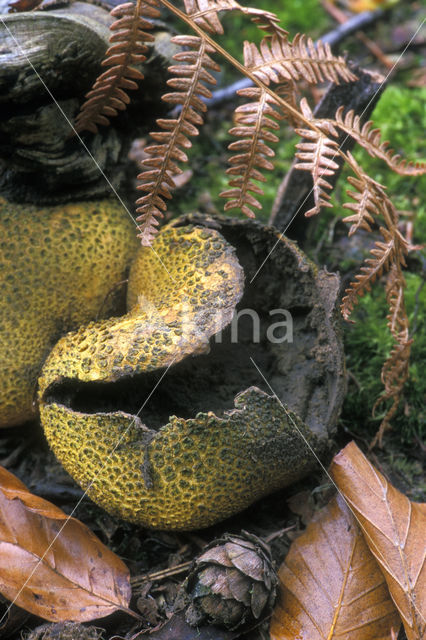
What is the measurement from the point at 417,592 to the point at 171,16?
3.14m

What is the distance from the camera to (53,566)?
68.7 inches

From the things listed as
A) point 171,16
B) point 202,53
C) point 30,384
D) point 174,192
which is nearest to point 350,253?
point 174,192

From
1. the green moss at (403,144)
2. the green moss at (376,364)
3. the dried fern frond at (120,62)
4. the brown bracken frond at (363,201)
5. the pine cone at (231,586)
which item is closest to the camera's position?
the pine cone at (231,586)

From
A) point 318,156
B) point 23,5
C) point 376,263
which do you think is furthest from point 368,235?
point 23,5

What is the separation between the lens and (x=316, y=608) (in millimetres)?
1679

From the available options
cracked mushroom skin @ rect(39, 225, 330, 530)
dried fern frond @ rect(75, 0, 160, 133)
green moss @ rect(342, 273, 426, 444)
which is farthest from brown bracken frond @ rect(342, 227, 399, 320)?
dried fern frond @ rect(75, 0, 160, 133)

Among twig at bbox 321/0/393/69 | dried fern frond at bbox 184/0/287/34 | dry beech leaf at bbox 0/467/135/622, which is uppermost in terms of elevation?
dried fern frond at bbox 184/0/287/34

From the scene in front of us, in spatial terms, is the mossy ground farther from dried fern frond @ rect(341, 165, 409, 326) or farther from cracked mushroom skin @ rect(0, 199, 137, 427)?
cracked mushroom skin @ rect(0, 199, 137, 427)

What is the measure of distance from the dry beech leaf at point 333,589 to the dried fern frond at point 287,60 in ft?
4.60

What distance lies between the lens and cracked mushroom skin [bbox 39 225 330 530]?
1689 millimetres

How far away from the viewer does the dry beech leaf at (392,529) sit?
1.63 m

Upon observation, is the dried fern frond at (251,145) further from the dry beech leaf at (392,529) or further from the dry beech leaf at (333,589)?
the dry beech leaf at (333,589)

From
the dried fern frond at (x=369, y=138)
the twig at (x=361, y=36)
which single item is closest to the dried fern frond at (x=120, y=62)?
the dried fern frond at (x=369, y=138)

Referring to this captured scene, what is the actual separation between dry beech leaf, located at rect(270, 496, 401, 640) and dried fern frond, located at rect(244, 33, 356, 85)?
4.60 ft
